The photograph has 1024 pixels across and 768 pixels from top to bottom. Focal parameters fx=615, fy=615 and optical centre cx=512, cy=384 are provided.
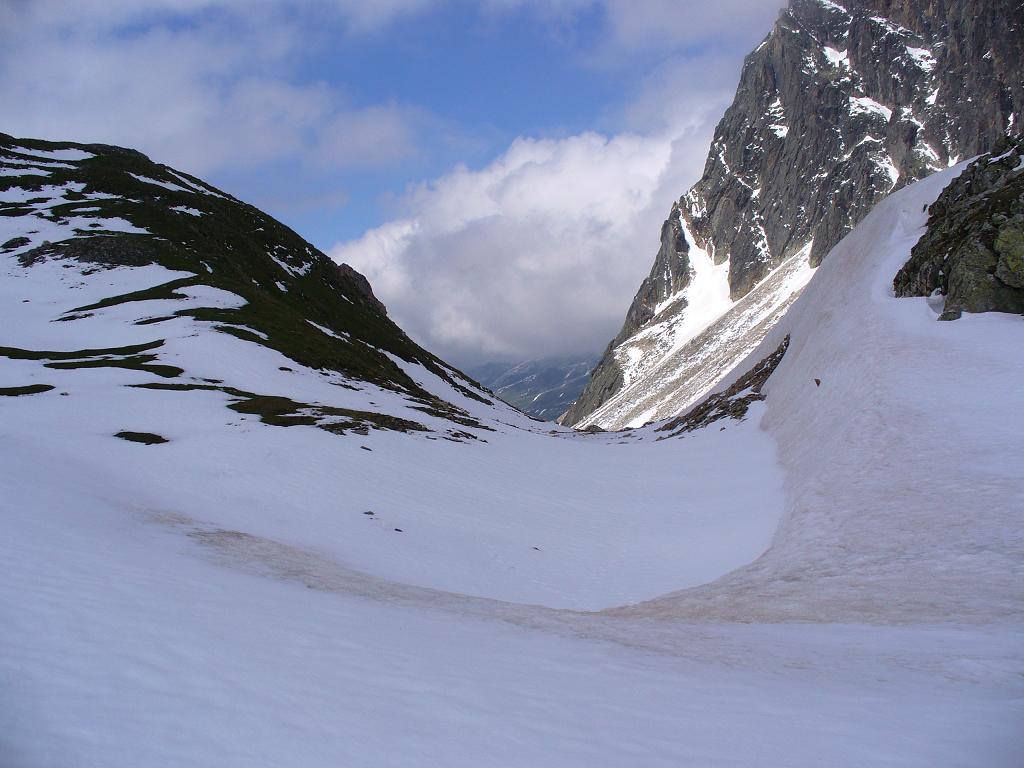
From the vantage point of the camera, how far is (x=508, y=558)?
16.5 meters

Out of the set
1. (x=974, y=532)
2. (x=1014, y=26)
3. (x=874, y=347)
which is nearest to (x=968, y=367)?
(x=874, y=347)

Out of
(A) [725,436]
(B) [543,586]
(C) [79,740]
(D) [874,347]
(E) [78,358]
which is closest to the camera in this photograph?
(C) [79,740]

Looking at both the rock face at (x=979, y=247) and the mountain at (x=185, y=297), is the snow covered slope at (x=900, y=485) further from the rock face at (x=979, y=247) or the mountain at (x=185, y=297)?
the mountain at (x=185, y=297)

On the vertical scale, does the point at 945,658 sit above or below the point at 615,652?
above

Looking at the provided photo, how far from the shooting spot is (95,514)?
1130cm

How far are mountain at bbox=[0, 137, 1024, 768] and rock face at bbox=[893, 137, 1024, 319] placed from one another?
23 centimetres

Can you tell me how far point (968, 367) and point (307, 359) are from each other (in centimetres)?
3441

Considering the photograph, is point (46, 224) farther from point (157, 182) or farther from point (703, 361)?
point (703, 361)

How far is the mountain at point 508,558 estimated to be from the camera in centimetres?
486

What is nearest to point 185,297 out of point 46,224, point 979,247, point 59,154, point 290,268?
point 46,224

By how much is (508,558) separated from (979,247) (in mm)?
25885

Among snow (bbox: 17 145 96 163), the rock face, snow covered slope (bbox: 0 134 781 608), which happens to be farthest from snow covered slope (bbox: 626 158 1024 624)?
snow (bbox: 17 145 96 163)

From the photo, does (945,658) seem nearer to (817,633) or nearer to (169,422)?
(817,633)

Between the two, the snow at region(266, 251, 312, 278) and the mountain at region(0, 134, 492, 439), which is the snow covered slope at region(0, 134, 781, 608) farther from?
the snow at region(266, 251, 312, 278)
